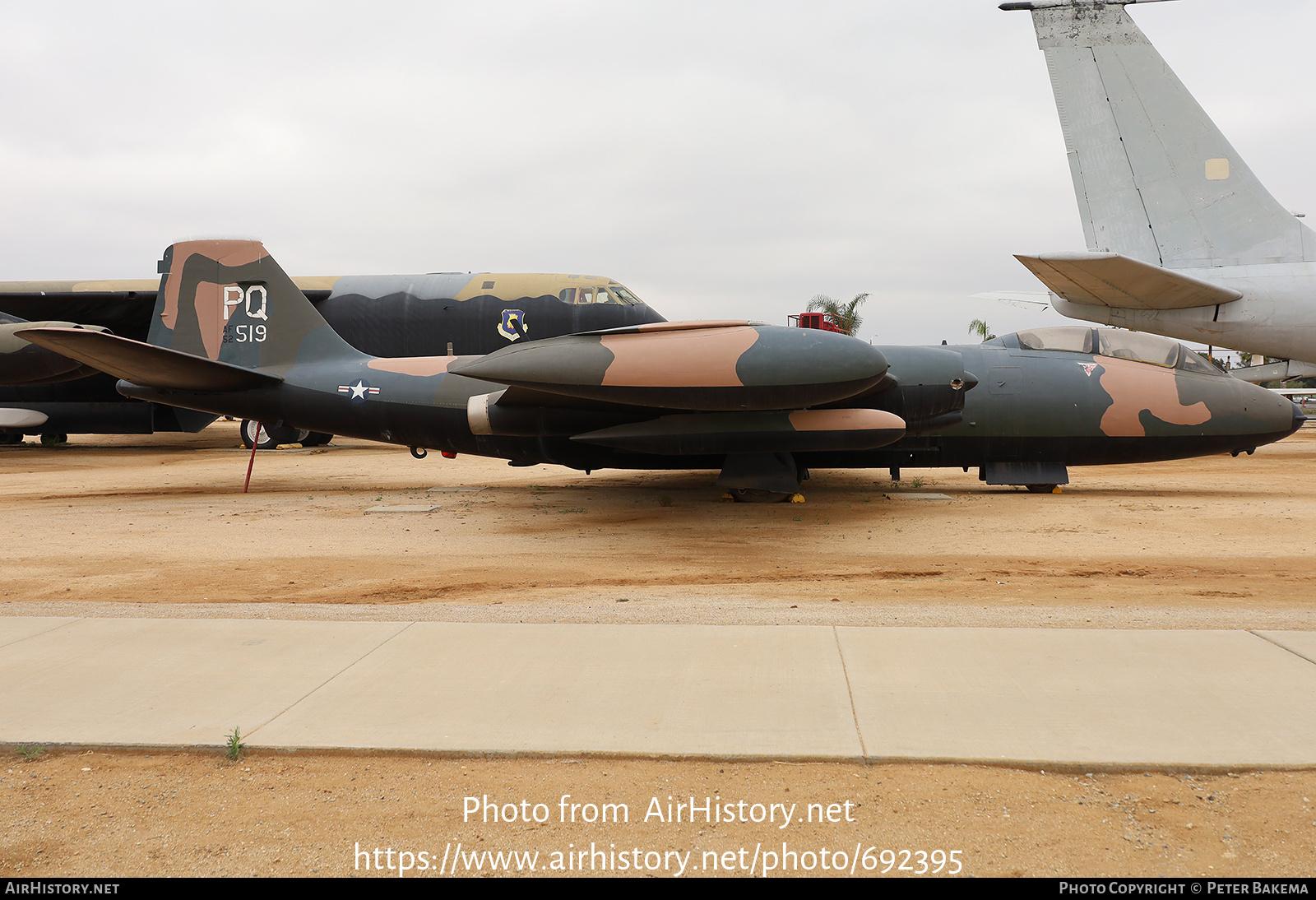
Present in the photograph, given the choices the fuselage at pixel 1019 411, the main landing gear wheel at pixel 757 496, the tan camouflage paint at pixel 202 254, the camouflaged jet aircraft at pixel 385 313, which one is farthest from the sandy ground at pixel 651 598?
the camouflaged jet aircraft at pixel 385 313

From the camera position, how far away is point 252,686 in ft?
12.7

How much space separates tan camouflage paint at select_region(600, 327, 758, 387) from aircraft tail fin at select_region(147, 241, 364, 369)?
5.76 metres

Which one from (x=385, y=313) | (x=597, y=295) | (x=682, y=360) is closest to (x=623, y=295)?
(x=597, y=295)

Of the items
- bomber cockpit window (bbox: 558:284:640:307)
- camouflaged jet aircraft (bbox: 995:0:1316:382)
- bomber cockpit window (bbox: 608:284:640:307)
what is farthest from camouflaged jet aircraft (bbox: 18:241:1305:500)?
bomber cockpit window (bbox: 608:284:640:307)

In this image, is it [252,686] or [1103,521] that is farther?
[1103,521]

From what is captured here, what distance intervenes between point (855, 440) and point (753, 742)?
21.1 ft

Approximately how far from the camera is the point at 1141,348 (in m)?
11.1

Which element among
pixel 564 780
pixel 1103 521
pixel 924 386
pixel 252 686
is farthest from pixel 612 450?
pixel 564 780

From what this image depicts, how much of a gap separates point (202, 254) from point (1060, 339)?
13.2m

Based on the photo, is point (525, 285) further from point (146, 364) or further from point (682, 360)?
point (682, 360)

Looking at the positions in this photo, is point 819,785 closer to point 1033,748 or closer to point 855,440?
point 1033,748

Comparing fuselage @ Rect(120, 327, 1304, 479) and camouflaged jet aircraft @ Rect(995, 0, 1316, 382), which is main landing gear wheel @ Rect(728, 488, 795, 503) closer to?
fuselage @ Rect(120, 327, 1304, 479)

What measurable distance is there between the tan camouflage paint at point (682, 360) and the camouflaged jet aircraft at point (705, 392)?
0.07 ft

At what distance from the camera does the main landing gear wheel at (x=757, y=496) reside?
10883 millimetres
